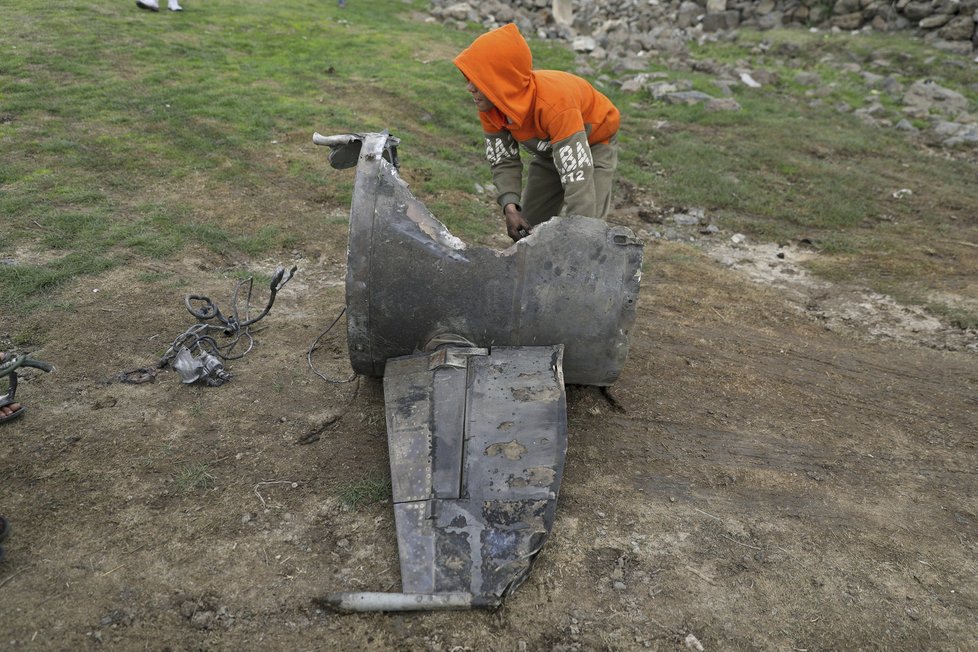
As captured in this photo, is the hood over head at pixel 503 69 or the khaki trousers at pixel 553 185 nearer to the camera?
the hood over head at pixel 503 69

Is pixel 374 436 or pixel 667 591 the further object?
pixel 374 436

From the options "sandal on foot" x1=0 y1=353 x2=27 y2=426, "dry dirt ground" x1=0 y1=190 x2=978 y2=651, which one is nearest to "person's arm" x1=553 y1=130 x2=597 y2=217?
"dry dirt ground" x1=0 y1=190 x2=978 y2=651

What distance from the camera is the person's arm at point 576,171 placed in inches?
157

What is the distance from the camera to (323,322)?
5.11 m

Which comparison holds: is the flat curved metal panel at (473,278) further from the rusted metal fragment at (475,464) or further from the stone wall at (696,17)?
the stone wall at (696,17)

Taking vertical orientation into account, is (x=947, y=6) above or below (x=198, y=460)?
above

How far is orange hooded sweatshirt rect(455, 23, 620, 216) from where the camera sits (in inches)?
151

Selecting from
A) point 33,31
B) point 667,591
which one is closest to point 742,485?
point 667,591

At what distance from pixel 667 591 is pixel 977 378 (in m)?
3.60

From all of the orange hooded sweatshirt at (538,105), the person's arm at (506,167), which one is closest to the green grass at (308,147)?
the person's arm at (506,167)

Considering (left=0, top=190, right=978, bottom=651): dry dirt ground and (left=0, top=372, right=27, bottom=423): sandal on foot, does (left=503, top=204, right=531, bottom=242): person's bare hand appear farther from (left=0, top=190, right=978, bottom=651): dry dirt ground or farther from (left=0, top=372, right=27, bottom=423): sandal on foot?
(left=0, top=372, right=27, bottom=423): sandal on foot

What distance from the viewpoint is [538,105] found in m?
4.02

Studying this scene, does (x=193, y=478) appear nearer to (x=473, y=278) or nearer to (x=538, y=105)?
(x=473, y=278)

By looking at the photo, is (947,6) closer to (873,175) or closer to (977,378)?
(873,175)
